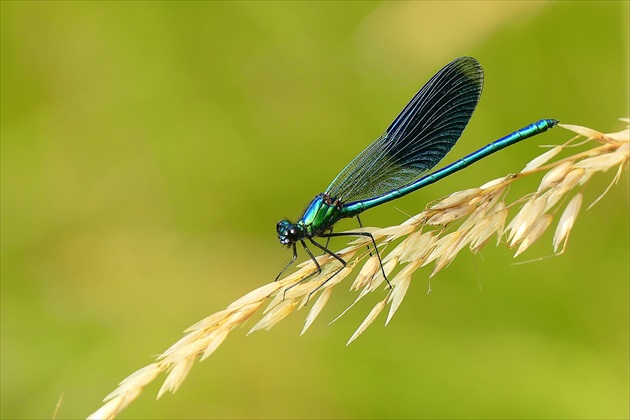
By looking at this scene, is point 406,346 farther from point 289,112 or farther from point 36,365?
point 36,365

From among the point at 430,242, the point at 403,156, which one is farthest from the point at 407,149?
the point at 430,242

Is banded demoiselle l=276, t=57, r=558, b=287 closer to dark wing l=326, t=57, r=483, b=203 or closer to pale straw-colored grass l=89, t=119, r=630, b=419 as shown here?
dark wing l=326, t=57, r=483, b=203

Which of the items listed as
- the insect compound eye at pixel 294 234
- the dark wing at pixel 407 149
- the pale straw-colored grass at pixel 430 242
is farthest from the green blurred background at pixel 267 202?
the pale straw-colored grass at pixel 430 242

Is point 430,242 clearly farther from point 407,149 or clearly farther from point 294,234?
point 407,149

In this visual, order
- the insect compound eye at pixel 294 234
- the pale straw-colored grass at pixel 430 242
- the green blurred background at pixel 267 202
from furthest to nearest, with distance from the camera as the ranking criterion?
the green blurred background at pixel 267 202 → the insect compound eye at pixel 294 234 → the pale straw-colored grass at pixel 430 242

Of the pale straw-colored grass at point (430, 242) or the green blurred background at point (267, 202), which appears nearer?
the pale straw-colored grass at point (430, 242)

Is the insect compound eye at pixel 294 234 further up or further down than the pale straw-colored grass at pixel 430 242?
further up

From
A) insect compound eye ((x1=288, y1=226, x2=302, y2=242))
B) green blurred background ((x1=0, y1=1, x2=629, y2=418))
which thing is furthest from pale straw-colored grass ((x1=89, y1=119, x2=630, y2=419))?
green blurred background ((x1=0, y1=1, x2=629, y2=418))

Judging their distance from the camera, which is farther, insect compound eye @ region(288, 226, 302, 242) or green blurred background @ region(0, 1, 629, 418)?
green blurred background @ region(0, 1, 629, 418)

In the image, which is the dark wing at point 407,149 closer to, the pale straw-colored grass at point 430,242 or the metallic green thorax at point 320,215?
the metallic green thorax at point 320,215

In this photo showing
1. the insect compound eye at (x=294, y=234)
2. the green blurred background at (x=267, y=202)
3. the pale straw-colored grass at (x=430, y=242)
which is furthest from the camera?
the green blurred background at (x=267, y=202)
